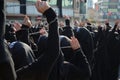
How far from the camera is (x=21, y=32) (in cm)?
623

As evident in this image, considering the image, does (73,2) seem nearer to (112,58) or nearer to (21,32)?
(112,58)

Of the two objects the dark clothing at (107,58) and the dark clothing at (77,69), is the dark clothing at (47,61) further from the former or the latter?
the dark clothing at (107,58)

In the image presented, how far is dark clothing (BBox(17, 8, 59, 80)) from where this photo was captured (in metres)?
4.03

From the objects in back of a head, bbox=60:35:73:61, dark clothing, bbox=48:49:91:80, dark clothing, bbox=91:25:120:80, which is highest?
back of a head, bbox=60:35:73:61

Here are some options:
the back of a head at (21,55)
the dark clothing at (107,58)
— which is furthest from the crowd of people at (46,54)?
the dark clothing at (107,58)

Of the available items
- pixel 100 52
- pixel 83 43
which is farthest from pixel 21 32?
pixel 100 52

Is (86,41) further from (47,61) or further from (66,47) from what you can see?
(47,61)

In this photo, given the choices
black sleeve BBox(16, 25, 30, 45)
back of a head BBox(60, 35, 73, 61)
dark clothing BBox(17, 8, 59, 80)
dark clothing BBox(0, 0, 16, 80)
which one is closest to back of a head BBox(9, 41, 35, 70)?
dark clothing BBox(17, 8, 59, 80)

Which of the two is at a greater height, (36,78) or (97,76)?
(36,78)

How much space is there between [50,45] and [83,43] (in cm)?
325

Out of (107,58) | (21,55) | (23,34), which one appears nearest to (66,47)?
(23,34)

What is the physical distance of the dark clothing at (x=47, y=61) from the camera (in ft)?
13.2

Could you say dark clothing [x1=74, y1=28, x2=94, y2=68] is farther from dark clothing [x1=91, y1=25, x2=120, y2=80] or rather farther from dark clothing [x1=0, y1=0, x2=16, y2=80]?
dark clothing [x1=0, y1=0, x2=16, y2=80]

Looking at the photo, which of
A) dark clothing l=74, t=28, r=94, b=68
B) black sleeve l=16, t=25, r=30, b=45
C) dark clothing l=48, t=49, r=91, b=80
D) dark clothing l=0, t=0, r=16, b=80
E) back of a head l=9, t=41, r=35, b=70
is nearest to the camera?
dark clothing l=0, t=0, r=16, b=80
